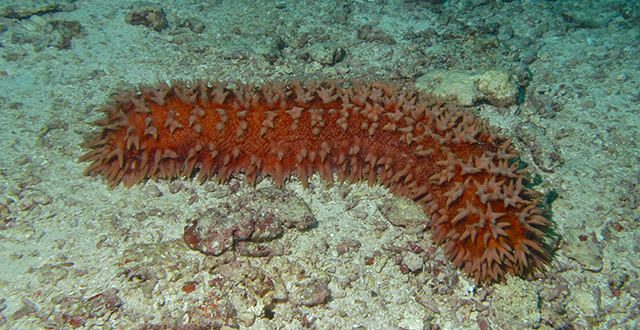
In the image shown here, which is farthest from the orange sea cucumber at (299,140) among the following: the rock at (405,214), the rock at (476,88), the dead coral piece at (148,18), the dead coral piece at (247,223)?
the dead coral piece at (148,18)

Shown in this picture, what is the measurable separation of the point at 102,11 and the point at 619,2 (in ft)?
24.2

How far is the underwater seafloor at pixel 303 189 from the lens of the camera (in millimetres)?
2684

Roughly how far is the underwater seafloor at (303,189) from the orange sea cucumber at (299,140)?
172mm

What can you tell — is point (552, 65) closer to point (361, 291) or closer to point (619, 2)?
point (619, 2)

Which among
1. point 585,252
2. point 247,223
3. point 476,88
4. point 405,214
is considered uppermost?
point 476,88

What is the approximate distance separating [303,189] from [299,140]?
43cm

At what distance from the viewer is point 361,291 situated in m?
2.83

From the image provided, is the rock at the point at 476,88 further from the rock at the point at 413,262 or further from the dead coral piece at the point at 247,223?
the dead coral piece at the point at 247,223

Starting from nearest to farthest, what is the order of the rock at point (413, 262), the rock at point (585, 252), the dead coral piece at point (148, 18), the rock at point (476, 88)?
the rock at point (413, 262) < the rock at point (585, 252) < the rock at point (476, 88) < the dead coral piece at point (148, 18)

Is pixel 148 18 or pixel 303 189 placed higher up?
pixel 148 18

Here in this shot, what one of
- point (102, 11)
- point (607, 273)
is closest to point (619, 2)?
point (607, 273)

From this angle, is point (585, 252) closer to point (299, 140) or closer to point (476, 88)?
point (476, 88)

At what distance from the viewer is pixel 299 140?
3.30 m

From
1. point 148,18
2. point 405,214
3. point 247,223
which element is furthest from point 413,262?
point 148,18
